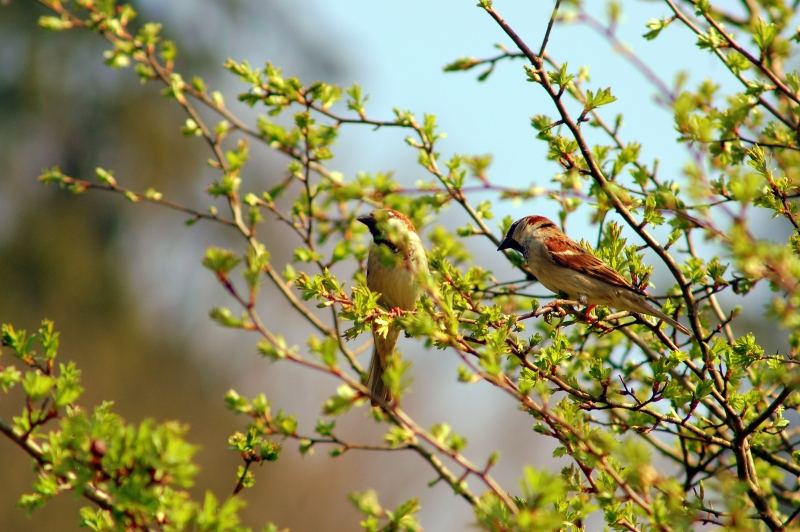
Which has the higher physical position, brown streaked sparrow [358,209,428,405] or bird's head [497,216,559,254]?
bird's head [497,216,559,254]

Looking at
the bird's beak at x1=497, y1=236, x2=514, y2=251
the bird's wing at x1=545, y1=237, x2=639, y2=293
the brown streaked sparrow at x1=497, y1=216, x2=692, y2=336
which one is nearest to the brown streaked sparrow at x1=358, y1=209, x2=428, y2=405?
the bird's beak at x1=497, y1=236, x2=514, y2=251

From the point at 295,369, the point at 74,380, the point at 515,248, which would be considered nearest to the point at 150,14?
the point at 295,369

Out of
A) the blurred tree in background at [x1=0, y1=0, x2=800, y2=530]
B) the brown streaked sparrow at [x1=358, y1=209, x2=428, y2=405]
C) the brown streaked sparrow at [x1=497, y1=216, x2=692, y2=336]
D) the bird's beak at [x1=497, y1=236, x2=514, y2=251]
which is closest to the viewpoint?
the blurred tree in background at [x1=0, y1=0, x2=800, y2=530]

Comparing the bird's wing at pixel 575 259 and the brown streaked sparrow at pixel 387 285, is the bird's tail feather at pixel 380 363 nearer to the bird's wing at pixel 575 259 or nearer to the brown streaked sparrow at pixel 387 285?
the brown streaked sparrow at pixel 387 285

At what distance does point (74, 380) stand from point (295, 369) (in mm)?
11635

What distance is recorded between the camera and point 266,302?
14.8 m

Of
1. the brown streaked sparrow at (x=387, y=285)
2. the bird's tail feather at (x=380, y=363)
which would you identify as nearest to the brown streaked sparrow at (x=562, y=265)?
the brown streaked sparrow at (x=387, y=285)

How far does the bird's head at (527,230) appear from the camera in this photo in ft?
13.0

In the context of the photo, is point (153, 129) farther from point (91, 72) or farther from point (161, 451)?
point (161, 451)

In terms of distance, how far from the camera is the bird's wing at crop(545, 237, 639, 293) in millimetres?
3640

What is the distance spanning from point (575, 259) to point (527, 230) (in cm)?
34

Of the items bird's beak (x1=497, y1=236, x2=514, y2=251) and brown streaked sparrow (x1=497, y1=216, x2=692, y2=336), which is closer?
brown streaked sparrow (x1=497, y1=216, x2=692, y2=336)

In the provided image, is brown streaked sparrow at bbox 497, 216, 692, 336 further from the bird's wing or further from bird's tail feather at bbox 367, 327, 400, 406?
bird's tail feather at bbox 367, 327, 400, 406

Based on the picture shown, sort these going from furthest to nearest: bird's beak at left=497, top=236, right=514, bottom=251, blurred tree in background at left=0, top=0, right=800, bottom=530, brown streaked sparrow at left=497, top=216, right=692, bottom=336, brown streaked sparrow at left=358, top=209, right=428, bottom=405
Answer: brown streaked sparrow at left=358, top=209, right=428, bottom=405 → bird's beak at left=497, top=236, right=514, bottom=251 → brown streaked sparrow at left=497, top=216, right=692, bottom=336 → blurred tree in background at left=0, top=0, right=800, bottom=530
